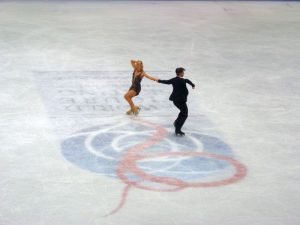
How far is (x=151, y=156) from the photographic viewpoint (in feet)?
47.3

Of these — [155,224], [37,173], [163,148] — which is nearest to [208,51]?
[163,148]

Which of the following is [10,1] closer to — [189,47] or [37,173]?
[189,47]

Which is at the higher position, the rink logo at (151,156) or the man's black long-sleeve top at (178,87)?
the man's black long-sleeve top at (178,87)

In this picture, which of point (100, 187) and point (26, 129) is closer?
point (100, 187)

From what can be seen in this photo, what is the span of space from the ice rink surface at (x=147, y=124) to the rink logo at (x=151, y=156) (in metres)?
0.02

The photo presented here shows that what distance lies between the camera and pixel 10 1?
30.4 metres

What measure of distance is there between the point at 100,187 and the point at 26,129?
11.5 feet

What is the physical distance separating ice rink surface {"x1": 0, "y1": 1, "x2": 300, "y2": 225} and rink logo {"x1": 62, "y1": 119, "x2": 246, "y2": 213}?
0.07 ft

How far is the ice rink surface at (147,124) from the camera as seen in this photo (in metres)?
12.3

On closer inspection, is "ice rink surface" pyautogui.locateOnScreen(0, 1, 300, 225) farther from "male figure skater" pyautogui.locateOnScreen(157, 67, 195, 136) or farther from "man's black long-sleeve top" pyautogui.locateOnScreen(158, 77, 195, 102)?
"man's black long-sleeve top" pyautogui.locateOnScreen(158, 77, 195, 102)

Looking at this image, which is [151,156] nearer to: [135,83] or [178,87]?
[178,87]

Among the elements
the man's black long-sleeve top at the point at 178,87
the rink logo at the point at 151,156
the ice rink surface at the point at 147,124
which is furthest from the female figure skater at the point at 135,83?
the man's black long-sleeve top at the point at 178,87

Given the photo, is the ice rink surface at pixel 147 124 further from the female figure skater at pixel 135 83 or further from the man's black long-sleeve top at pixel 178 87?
the man's black long-sleeve top at pixel 178 87

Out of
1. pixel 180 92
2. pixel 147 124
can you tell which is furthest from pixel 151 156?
pixel 147 124
